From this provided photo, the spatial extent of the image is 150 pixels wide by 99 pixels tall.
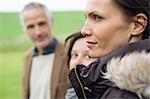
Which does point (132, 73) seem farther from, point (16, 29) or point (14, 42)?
point (14, 42)

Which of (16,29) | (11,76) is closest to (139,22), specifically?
(11,76)

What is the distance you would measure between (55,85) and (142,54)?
8.89 feet

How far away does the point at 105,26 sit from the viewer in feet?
6.50

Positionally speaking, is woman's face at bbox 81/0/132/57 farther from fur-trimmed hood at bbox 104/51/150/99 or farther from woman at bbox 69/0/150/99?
fur-trimmed hood at bbox 104/51/150/99

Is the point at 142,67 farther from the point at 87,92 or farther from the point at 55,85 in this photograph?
the point at 55,85

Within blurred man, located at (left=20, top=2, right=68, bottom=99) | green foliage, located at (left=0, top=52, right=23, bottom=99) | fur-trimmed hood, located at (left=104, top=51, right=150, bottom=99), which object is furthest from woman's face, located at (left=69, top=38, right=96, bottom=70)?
green foliage, located at (left=0, top=52, right=23, bottom=99)

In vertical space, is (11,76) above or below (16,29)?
below

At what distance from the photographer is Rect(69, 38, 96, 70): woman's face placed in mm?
2883

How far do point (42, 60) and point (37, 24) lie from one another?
40 centimetres

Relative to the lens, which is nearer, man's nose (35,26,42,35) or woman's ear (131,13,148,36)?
woman's ear (131,13,148,36)

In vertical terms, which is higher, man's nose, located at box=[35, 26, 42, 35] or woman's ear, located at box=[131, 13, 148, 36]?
woman's ear, located at box=[131, 13, 148, 36]

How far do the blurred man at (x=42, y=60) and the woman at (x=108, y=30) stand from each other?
228 centimetres

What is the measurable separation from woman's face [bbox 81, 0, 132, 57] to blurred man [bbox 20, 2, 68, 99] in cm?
→ 230

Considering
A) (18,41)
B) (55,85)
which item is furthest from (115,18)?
(18,41)
